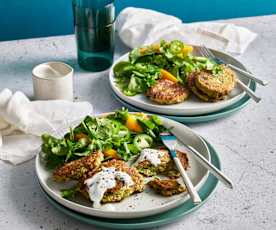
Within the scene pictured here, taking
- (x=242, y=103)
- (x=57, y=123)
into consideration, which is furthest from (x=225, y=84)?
(x=57, y=123)

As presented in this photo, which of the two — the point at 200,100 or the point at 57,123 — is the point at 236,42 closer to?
the point at 200,100

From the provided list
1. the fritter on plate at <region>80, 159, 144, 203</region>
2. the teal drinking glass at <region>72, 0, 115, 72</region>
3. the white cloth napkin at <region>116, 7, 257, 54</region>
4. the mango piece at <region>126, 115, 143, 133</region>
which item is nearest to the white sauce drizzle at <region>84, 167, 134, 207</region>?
the fritter on plate at <region>80, 159, 144, 203</region>

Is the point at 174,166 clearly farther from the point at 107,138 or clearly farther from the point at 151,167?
the point at 107,138

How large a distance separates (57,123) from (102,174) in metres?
0.31

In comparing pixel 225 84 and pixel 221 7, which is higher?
pixel 225 84

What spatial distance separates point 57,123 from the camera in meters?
1.49

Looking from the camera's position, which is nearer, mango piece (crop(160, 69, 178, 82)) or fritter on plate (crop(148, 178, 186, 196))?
fritter on plate (crop(148, 178, 186, 196))

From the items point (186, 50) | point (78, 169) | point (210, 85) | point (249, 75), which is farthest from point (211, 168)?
point (186, 50)

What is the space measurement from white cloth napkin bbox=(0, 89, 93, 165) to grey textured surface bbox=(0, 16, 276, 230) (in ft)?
0.13

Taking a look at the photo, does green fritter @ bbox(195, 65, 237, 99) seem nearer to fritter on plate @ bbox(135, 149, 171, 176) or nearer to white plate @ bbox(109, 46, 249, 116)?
white plate @ bbox(109, 46, 249, 116)

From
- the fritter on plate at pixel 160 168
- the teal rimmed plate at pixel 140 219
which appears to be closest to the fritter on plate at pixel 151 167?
the fritter on plate at pixel 160 168

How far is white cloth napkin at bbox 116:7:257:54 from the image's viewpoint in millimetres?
1927

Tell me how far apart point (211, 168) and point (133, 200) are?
7.0 inches

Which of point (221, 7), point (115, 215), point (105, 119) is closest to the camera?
point (115, 215)
